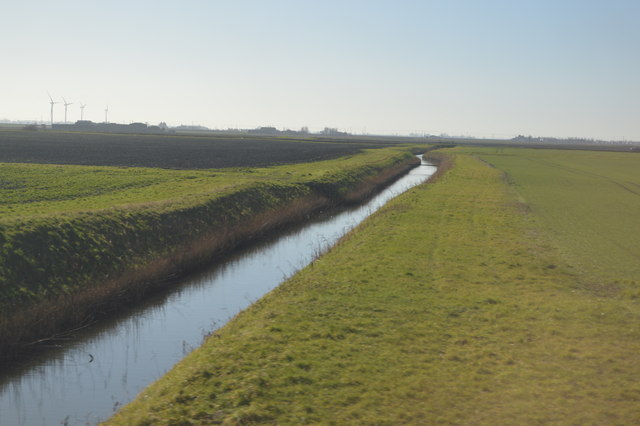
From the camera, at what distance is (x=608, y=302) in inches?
688

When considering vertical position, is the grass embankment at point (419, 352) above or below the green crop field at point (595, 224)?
below

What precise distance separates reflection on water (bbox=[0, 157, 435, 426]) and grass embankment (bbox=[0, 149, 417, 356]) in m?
1.07

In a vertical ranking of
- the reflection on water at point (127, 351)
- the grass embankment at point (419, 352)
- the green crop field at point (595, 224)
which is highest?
the green crop field at point (595, 224)

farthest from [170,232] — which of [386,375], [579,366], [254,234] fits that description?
[579,366]

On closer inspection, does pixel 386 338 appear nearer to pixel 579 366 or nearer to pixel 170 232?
pixel 579 366

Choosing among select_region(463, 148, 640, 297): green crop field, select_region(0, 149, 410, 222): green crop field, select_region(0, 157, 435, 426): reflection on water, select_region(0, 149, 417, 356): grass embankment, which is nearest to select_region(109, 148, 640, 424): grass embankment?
select_region(463, 148, 640, 297): green crop field

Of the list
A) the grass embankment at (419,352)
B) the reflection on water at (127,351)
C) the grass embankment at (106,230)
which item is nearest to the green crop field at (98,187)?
the grass embankment at (106,230)

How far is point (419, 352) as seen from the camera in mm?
13523

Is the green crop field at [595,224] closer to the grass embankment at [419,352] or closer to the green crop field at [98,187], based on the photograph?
the grass embankment at [419,352]

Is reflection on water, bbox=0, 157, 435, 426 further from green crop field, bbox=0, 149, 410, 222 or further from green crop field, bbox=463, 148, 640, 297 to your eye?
green crop field, bbox=463, 148, 640, 297

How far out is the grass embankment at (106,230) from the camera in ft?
59.5

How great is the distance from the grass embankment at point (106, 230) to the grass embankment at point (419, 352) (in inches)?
224

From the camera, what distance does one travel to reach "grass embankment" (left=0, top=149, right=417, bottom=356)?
1814 centimetres

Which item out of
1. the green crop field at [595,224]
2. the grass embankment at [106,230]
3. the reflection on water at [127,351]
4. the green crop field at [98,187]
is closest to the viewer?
the reflection on water at [127,351]
